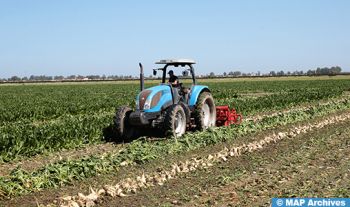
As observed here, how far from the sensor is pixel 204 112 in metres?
14.4

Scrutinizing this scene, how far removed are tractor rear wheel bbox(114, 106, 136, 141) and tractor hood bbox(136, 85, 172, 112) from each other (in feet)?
1.52

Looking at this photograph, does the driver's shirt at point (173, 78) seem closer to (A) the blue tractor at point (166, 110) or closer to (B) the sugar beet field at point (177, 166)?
(A) the blue tractor at point (166, 110)

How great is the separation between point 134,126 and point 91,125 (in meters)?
1.98

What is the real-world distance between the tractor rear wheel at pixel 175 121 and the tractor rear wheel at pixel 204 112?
2.77 ft

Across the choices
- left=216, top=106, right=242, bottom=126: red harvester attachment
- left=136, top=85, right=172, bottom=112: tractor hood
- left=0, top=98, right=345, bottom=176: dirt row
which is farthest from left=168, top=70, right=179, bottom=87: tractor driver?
left=216, top=106, right=242, bottom=126: red harvester attachment

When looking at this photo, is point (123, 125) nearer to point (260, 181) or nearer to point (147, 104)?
point (147, 104)

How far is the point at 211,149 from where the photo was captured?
1095cm

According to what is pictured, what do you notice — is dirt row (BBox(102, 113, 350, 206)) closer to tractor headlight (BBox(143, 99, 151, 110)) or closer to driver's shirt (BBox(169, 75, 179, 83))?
tractor headlight (BBox(143, 99, 151, 110))

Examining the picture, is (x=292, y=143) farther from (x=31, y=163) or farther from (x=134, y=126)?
(x=31, y=163)

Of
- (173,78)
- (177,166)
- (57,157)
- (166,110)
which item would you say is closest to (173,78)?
(173,78)

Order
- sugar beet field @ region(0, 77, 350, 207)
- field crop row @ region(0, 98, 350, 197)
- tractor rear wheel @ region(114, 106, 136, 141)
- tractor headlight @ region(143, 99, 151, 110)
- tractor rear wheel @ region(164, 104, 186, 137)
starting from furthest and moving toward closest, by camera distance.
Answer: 1. tractor rear wheel @ region(114, 106, 136, 141)
2. tractor headlight @ region(143, 99, 151, 110)
3. tractor rear wheel @ region(164, 104, 186, 137)
4. field crop row @ region(0, 98, 350, 197)
5. sugar beet field @ region(0, 77, 350, 207)

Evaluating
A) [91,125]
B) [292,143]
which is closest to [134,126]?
[91,125]

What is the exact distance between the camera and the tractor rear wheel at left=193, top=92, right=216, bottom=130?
1345 cm

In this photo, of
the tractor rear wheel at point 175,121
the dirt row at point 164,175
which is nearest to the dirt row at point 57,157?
the tractor rear wheel at point 175,121
